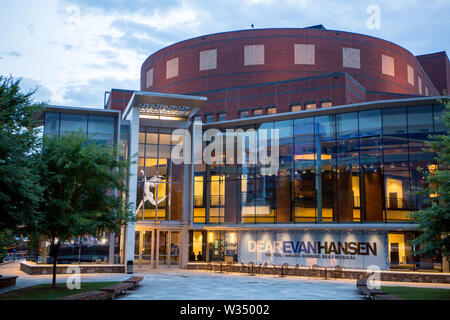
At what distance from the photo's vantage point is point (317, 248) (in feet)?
114

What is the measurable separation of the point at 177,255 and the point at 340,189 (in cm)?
1440

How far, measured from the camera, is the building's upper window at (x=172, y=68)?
5988cm

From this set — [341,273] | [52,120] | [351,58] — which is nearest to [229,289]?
[341,273]

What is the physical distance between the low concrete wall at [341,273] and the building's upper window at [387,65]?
31988mm

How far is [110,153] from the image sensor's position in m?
24.8

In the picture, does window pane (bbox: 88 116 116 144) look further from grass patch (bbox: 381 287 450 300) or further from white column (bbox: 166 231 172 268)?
grass patch (bbox: 381 287 450 300)

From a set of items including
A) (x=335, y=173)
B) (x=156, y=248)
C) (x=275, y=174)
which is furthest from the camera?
(x=156, y=248)

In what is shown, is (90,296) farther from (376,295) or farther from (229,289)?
(376,295)

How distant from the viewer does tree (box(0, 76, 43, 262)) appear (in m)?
17.8

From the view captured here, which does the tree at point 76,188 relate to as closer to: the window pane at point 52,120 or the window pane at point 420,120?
the window pane at point 52,120

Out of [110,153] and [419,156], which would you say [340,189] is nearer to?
[419,156]

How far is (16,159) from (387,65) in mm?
48678

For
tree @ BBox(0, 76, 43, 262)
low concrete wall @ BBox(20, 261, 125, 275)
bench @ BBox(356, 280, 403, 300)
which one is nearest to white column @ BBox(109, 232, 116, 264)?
low concrete wall @ BBox(20, 261, 125, 275)

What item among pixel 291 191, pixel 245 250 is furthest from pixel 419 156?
pixel 245 250
